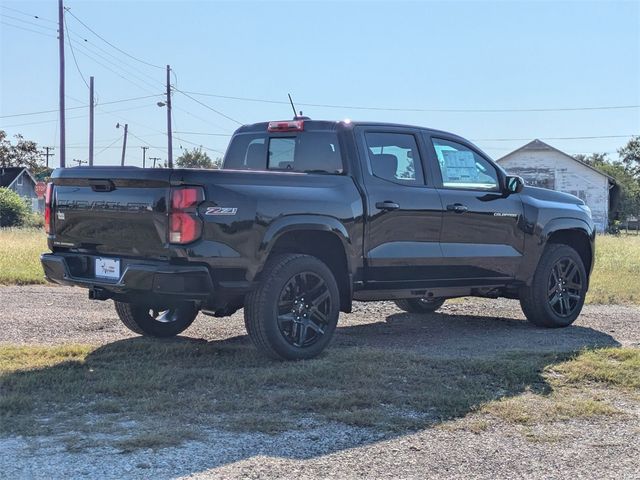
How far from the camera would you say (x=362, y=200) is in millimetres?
6367

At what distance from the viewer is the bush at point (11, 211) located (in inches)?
1687

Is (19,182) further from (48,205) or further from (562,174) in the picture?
(48,205)

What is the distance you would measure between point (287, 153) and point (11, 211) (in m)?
40.1

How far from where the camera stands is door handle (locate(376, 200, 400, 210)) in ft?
21.2

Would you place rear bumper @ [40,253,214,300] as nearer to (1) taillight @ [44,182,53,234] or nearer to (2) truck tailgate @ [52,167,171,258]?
(2) truck tailgate @ [52,167,171,258]

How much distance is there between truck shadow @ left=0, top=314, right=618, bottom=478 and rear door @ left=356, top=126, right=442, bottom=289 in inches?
27.8

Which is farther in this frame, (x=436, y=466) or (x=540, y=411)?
(x=540, y=411)

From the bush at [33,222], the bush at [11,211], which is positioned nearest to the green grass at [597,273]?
the bush at [33,222]

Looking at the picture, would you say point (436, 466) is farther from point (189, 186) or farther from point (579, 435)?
point (189, 186)

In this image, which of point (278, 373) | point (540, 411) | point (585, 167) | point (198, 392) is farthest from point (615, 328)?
point (585, 167)

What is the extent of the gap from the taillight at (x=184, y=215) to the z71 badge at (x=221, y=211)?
92 millimetres

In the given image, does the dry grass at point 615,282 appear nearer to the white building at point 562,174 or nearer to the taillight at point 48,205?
the taillight at point 48,205

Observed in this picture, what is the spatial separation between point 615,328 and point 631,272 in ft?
23.5

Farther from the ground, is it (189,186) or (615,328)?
(189,186)
